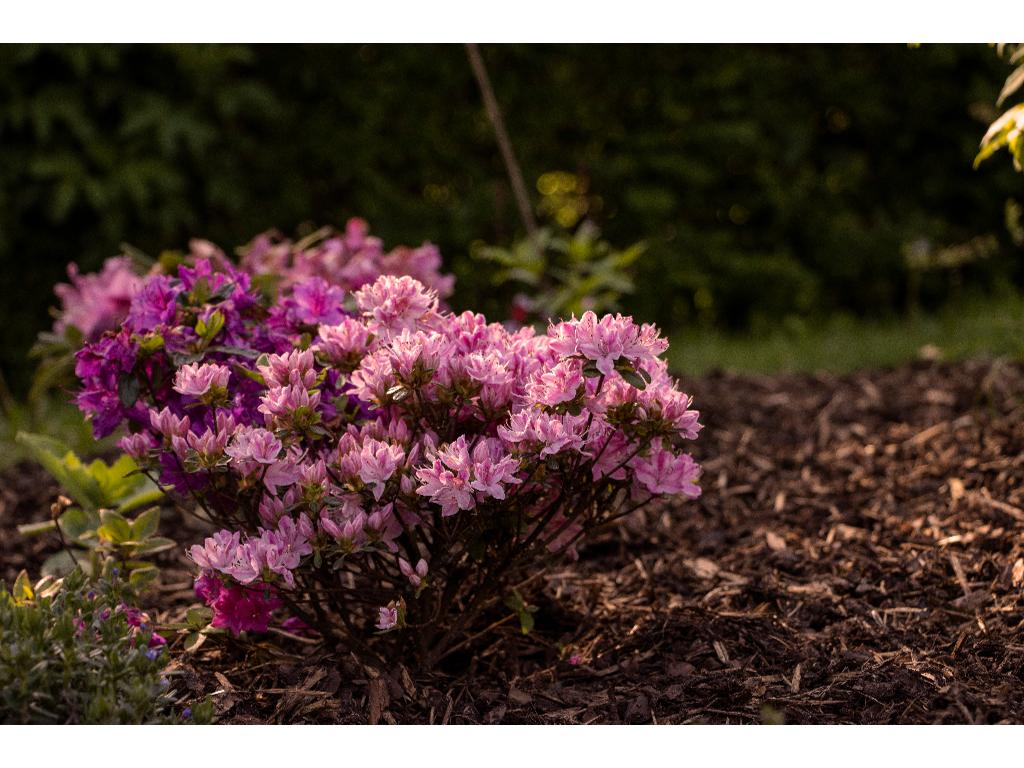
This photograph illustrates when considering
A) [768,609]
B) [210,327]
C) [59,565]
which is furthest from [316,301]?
[768,609]

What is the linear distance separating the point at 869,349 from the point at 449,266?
2025 millimetres

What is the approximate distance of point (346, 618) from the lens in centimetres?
234

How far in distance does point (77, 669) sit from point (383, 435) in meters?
0.67

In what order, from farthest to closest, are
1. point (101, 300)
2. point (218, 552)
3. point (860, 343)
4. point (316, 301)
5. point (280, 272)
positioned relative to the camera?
point (860, 343), point (280, 272), point (101, 300), point (316, 301), point (218, 552)

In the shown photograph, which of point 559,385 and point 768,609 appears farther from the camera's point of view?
point 768,609

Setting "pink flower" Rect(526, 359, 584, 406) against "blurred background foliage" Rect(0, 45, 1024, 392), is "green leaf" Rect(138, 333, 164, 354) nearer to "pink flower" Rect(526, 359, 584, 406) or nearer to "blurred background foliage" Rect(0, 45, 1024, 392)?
"pink flower" Rect(526, 359, 584, 406)

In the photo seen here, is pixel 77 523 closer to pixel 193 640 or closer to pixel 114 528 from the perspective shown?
pixel 114 528

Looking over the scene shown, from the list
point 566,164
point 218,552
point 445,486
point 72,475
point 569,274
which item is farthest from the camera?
point 566,164

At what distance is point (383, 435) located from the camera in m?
2.19

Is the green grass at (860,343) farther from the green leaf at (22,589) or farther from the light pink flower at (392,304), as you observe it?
the green leaf at (22,589)

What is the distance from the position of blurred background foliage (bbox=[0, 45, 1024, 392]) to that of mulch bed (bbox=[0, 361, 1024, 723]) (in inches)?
72.4

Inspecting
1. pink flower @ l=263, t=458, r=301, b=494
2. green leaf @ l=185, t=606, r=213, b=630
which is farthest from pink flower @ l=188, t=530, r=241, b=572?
green leaf @ l=185, t=606, r=213, b=630

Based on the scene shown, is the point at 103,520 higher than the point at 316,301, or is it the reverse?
the point at 316,301

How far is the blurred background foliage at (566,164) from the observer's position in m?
5.21
